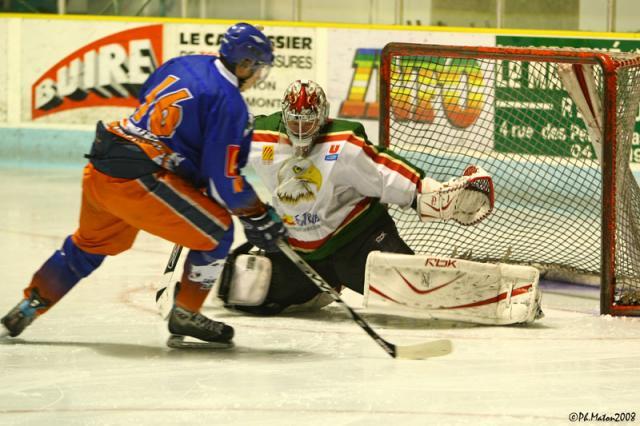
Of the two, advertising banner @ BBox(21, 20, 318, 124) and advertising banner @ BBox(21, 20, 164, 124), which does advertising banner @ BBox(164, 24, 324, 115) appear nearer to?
advertising banner @ BBox(21, 20, 318, 124)

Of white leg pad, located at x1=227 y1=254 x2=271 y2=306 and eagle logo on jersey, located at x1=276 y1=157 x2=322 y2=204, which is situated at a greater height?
eagle logo on jersey, located at x1=276 y1=157 x2=322 y2=204

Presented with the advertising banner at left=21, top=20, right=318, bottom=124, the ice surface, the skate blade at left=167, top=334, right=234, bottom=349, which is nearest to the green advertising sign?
the ice surface

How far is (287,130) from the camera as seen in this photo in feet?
12.3

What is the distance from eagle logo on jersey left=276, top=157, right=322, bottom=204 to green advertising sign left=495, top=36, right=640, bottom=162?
64.5 inches

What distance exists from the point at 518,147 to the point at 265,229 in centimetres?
252

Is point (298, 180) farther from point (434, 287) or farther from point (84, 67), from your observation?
point (84, 67)

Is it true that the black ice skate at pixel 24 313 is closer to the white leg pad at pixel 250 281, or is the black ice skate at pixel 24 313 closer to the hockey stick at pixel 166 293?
the hockey stick at pixel 166 293

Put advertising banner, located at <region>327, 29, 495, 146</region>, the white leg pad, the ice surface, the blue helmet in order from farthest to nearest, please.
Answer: advertising banner, located at <region>327, 29, 495, 146</region>, the white leg pad, the blue helmet, the ice surface

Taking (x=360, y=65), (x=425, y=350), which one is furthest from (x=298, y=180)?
(x=360, y=65)

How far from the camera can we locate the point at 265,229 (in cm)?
319

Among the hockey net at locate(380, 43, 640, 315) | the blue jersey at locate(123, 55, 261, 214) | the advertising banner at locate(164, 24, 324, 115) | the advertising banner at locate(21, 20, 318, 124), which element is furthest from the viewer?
the advertising banner at locate(21, 20, 318, 124)

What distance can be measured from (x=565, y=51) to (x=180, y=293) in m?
1.64

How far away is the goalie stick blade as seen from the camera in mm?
3236

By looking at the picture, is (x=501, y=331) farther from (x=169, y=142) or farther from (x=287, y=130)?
(x=169, y=142)
